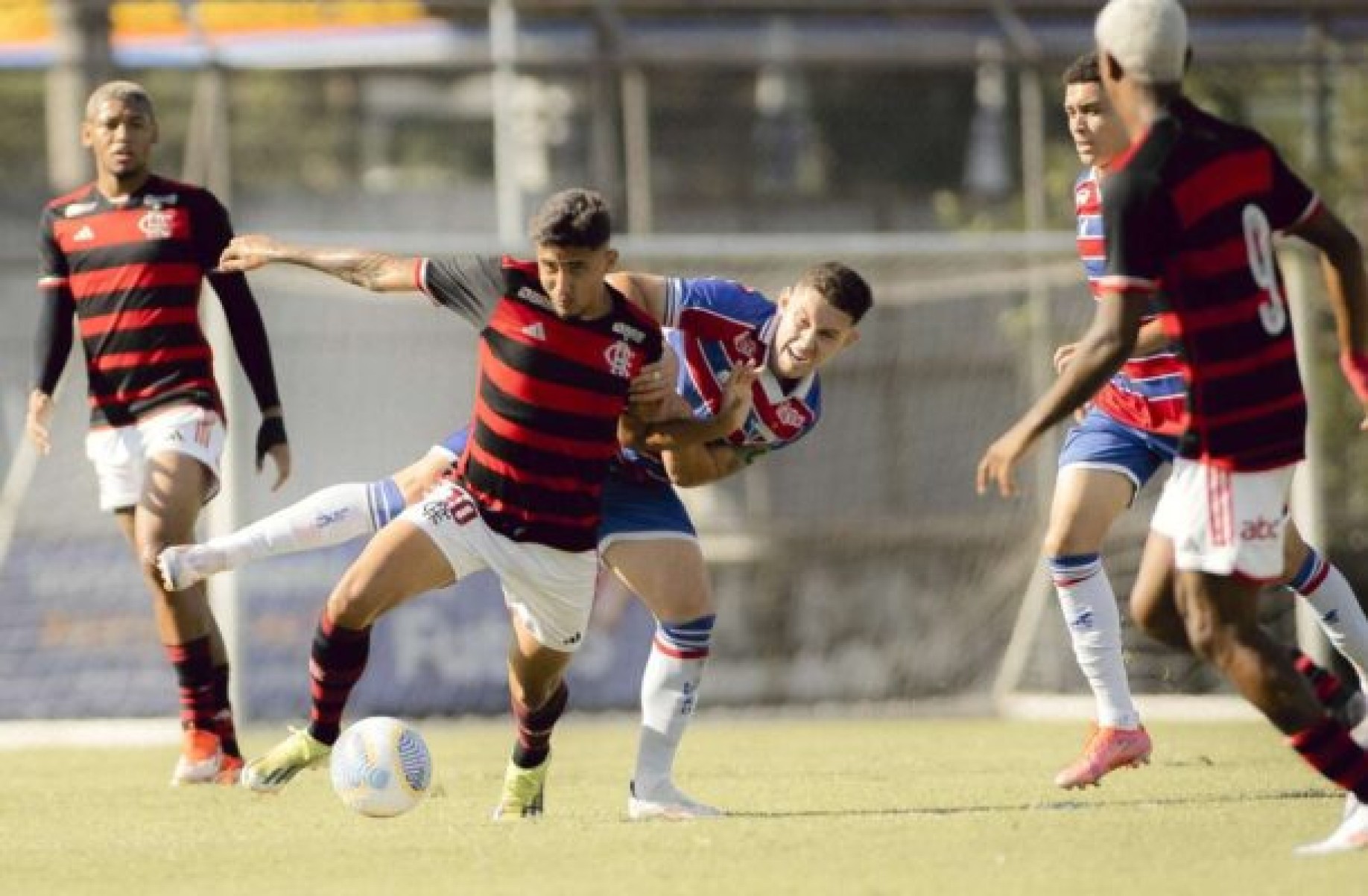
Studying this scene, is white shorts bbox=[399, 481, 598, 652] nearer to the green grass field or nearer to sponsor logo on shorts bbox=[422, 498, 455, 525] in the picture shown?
sponsor logo on shorts bbox=[422, 498, 455, 525]

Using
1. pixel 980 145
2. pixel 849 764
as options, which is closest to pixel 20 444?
pixel 849 764

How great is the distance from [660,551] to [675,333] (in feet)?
2.18

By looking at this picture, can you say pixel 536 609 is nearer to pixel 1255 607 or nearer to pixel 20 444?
pixel 1255 607

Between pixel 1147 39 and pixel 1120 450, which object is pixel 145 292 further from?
pixel 1147 39

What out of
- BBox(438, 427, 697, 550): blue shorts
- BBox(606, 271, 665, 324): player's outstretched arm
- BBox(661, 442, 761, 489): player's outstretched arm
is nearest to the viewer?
BBox(661, 442, 761, 489): player's outstretched arm

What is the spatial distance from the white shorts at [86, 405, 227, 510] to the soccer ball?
2.11m

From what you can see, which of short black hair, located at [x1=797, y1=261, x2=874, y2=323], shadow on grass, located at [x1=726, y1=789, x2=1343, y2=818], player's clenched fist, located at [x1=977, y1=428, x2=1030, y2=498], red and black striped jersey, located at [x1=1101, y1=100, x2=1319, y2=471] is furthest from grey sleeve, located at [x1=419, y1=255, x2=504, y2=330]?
red and black striped jersey, located at [x1=1101, y1=100, x2=1319, y2=471]

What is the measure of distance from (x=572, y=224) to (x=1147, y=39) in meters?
1.75

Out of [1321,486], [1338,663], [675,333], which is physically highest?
[675,333]

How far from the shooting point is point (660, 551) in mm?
7867

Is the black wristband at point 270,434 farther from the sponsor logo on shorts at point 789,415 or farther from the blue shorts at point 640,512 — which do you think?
the sponsor logo on shorts at point 789,415

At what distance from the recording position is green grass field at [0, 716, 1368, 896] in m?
6.02

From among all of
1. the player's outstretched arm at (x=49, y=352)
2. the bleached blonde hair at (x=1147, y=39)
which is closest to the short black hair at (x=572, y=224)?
the bleached blonde hair at (x=1147, y=39)

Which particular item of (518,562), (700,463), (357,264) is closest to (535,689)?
(518,562)
